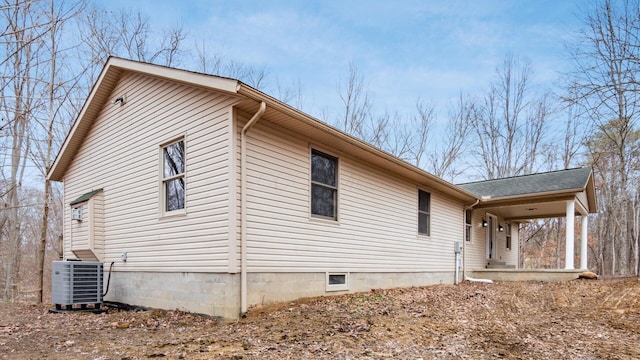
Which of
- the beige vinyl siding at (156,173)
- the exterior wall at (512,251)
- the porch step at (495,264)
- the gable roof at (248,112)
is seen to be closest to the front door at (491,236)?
the porch step at (495,264)

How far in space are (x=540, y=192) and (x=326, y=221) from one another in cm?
858

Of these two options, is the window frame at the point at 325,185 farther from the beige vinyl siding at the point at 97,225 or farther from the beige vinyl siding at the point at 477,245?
the beige vinyl siding at the point at 477,245

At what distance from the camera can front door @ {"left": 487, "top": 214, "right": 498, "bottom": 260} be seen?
15625 millimetres

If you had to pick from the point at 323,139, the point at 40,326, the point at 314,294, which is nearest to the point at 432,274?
the point at 314,294

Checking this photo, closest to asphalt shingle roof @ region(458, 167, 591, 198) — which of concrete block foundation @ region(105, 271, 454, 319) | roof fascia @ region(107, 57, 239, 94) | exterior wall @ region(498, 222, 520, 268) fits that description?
exterior wall @ region(498, 222, 520, 268)

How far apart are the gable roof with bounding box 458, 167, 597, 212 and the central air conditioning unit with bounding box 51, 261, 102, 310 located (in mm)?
11242

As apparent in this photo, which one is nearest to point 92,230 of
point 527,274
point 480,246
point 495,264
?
point 527,274

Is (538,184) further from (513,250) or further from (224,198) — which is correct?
Result: (224,198)

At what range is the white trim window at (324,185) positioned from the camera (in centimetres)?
741

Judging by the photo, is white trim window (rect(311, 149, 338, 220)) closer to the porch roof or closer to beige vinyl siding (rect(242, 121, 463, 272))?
beige vinyl siding (rect(242, 121, 463, 272))

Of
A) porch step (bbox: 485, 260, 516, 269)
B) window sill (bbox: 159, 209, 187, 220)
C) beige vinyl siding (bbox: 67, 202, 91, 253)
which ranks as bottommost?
porch step (bbox: 485, 260, 516, 269)

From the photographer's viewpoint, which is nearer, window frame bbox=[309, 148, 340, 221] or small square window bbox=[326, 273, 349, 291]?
window frame bbox=[309, 148, 340, 221]

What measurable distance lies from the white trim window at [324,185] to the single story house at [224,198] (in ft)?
→ 0.08

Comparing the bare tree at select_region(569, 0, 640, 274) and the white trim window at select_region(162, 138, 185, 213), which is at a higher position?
the bare tree at select_region(569, 0, 640, 274)
